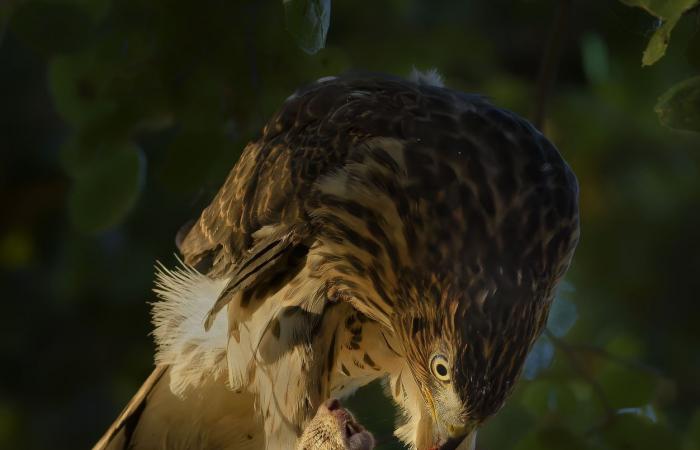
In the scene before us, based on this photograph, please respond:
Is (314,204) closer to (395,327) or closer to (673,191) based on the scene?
(395,327)

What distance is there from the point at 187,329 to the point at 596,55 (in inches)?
83.4

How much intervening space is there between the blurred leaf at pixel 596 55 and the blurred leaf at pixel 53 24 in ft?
7.13

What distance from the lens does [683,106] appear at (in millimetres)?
2553

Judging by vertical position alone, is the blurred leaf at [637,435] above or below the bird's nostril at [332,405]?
below

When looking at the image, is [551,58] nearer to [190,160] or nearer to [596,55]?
[190,160]

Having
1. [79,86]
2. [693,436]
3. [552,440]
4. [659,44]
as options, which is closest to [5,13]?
[79,86]

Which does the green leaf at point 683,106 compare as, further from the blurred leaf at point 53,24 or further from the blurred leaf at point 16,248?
the blurred leaf at point 16,248

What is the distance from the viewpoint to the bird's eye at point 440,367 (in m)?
2.95

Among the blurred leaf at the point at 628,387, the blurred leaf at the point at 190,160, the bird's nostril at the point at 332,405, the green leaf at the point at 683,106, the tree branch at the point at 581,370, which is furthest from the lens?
the blurred leaf at the point at 628,387

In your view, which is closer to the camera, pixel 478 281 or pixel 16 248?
pixel 478 281

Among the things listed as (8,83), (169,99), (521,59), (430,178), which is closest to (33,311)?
(8,83)

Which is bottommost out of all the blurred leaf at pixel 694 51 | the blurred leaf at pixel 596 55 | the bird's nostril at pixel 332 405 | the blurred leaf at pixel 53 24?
the blurred leaf at pixel 596 55

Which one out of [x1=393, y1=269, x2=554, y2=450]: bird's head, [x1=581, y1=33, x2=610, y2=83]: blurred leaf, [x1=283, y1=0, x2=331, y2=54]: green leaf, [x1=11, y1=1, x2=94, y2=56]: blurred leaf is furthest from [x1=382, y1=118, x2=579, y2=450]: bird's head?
[x1=581, y1=33, x2=610, y2=83]: blurred leaf

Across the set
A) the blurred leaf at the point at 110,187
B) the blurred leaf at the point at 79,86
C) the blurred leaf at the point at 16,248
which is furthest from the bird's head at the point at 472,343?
the blurred leaf at the point at 16,248
